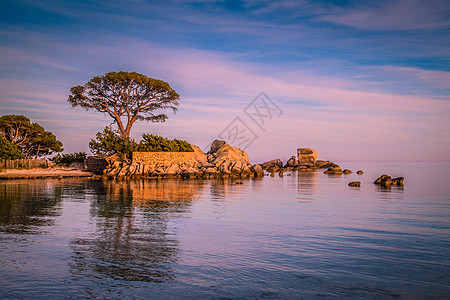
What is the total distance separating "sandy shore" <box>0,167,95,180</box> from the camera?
38.4 m

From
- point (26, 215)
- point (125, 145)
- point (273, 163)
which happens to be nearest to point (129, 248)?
point (26, 215)

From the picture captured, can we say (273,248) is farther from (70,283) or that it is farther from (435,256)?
(70,283)

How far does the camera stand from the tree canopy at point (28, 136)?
47.6m

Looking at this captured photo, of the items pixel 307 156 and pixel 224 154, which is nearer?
pixel 224 154

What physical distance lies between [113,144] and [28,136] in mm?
15357

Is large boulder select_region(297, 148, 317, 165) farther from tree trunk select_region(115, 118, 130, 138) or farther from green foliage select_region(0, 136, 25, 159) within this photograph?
green foliage select_region(0, 136, 25, 159)

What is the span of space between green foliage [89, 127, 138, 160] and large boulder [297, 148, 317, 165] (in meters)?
46.6

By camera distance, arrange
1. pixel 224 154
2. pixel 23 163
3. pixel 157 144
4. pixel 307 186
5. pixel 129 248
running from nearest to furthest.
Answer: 1. pixel 129 248
2. pixel 307 186
3. pixel 23 163
4. pixel 157 144
5. pixel 224 154

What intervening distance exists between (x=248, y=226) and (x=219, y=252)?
362 centimetres

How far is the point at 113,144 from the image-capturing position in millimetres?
44125

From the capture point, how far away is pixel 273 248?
8.96 meters

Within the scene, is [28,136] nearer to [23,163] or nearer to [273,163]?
[23,163]

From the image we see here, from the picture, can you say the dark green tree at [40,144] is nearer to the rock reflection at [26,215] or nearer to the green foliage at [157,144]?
the green foliage at [157,144]

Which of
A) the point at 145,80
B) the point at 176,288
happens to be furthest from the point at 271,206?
the point at 145,80
